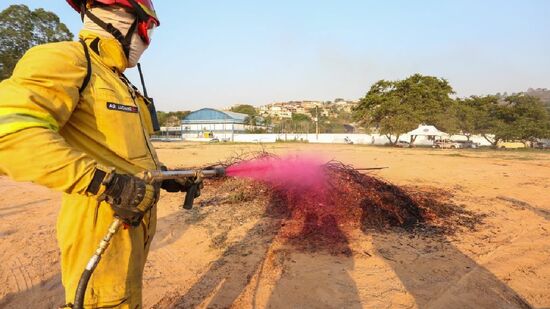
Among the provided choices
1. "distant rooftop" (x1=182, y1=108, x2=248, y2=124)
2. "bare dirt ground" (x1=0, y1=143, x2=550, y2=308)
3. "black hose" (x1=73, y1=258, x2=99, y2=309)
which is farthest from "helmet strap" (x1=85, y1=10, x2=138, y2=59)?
"distant rooftop" (x1=182, y1=108, x2=248, y2=124)

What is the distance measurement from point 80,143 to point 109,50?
51cm

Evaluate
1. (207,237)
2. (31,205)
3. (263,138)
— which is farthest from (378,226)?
(263,138)

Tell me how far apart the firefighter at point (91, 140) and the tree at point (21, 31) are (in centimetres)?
3726

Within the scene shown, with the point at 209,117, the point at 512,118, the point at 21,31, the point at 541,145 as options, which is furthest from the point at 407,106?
the point at 209,117

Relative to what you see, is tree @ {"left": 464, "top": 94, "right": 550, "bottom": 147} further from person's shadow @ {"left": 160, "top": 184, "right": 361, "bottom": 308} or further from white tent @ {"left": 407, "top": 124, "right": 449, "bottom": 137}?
person's shadow @ {"left": 160, "top": 184, "right": 361, "bottom": 308}

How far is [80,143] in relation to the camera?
1602 mm

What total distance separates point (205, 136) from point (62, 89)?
68013 millimetres

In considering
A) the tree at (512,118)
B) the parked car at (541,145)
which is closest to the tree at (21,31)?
the tree at (512,118)

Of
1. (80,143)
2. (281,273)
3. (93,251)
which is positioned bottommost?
(281,273)

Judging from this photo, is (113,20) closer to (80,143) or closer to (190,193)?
(80,143)

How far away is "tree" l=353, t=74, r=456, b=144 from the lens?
4250cm

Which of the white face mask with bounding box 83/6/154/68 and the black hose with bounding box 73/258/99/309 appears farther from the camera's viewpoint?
the white face mask with bounding box 83/6/154/68

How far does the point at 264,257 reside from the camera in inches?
174

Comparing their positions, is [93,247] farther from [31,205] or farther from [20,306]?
[31,205]
